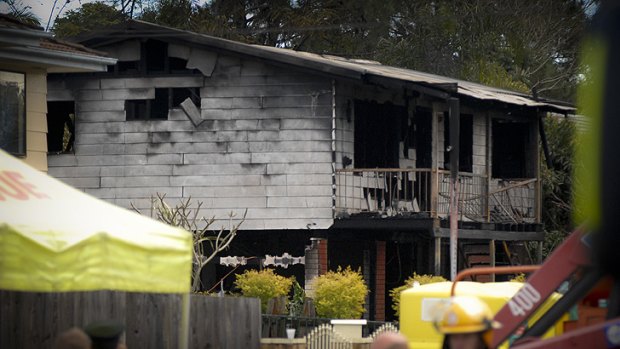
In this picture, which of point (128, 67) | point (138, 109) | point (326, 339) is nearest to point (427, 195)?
point (138, 109)

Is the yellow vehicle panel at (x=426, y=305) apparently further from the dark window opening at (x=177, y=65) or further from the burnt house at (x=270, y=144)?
the dark window opening at (x=177, y=65)

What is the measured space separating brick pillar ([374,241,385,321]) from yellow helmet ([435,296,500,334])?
82.6 feet

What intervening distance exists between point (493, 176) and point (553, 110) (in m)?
3.60

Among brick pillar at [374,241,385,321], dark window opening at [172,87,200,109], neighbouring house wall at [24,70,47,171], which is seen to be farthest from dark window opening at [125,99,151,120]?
neighbouring house wall at [24,70,47,171]

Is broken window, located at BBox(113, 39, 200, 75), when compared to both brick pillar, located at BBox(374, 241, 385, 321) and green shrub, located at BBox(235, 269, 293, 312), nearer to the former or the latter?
green shrub, located at BBox(235, 269, 293, 312)

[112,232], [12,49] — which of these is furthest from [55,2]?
[112,232]

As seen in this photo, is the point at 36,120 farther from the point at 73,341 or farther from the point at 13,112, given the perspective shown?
the point at 73,341

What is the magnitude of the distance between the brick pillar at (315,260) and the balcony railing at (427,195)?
111 cm

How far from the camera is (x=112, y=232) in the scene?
10.9 meters

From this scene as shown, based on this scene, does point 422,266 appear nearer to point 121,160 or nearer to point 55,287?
point 121,160

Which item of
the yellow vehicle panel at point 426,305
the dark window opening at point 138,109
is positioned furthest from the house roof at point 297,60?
the yellow vehicle panel at point 426,305

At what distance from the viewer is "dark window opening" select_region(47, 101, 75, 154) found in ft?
103

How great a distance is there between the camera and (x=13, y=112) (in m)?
21.8

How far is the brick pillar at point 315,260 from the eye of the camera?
99.5ft
